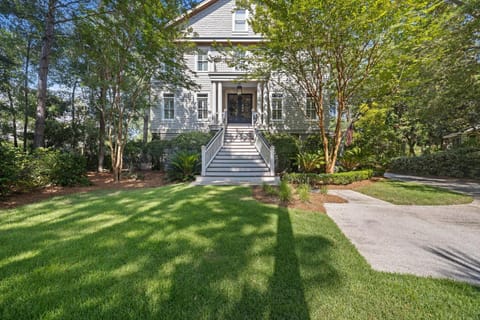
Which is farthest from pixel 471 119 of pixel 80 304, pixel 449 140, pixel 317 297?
pixel 80 304

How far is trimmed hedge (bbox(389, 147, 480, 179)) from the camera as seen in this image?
10.2 metres

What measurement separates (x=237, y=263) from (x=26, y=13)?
33.9 feet

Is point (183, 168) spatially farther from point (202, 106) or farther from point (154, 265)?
point (154, 265)

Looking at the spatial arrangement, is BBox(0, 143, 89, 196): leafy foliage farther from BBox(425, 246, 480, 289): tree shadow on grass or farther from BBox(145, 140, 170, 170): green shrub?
BBox(425, 246, 480, 289): tree shadow on grass

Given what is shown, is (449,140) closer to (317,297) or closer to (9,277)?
(317,297)

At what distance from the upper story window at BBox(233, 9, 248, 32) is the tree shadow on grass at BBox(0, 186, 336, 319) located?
12794 mm

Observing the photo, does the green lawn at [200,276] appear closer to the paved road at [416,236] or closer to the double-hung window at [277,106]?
the paved road at [416,236]

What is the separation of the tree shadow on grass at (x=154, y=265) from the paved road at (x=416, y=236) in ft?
2.68

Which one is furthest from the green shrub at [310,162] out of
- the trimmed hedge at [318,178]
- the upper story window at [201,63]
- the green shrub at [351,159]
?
the upper story window at [201,63]

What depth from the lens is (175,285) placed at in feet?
6.39

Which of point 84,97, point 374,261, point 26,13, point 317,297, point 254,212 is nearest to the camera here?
point 317,297

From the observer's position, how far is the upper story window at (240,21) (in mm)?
12562

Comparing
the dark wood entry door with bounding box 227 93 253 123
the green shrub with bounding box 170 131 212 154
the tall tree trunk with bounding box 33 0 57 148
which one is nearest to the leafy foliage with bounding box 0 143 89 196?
the tall tree trunk with bounding box 33 0 57 148

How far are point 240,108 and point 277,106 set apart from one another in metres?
2.81
